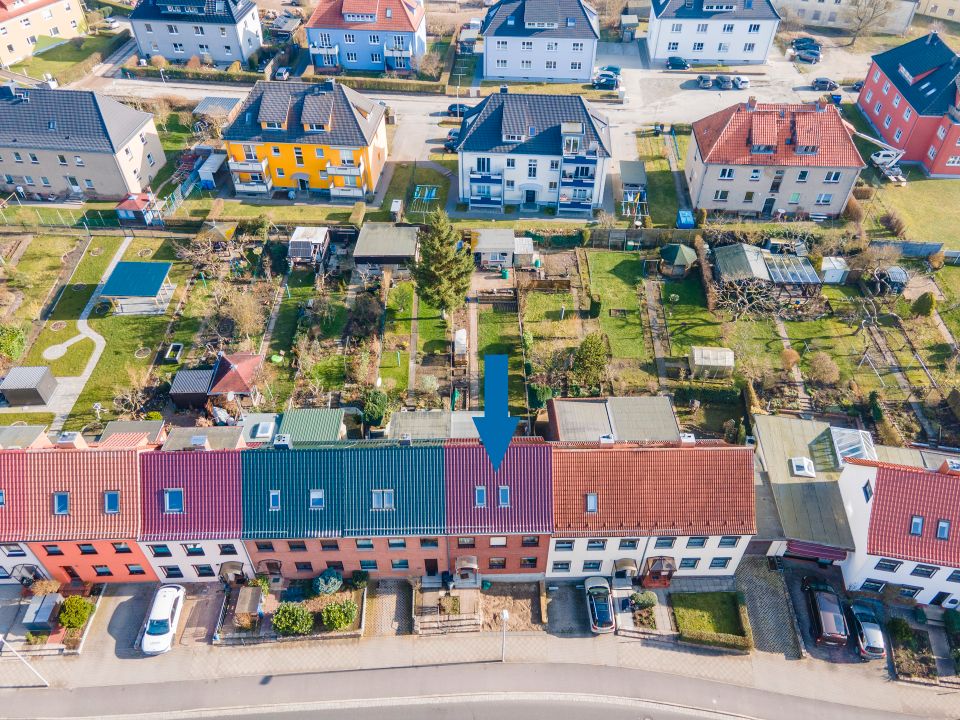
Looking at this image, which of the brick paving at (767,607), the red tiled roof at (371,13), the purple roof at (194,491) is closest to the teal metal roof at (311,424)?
the purple roof at (194,491)

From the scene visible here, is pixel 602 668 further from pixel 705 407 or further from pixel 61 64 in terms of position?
pixel 61 64

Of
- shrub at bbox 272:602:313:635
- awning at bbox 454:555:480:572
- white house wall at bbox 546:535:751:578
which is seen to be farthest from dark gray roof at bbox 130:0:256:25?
white house wall at bbox 546:535:751:578

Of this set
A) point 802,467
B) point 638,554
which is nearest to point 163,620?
point 638,554

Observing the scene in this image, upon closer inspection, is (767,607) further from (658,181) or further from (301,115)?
(301,115)

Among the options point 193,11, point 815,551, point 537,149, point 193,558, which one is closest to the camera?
point 193,558

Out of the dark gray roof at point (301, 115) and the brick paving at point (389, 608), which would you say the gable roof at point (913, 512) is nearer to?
the brick paving at point (389, 608)

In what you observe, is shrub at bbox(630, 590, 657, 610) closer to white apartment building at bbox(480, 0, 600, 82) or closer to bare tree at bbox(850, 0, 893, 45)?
white apartment building at bbox(480, 0, 600, 82)
